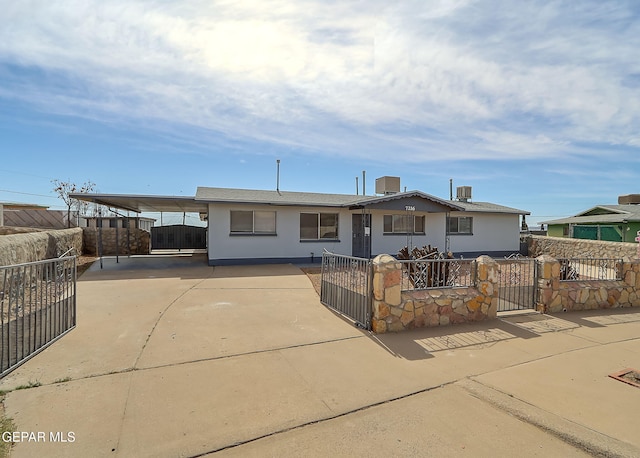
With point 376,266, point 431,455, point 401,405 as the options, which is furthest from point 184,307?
point 431,455

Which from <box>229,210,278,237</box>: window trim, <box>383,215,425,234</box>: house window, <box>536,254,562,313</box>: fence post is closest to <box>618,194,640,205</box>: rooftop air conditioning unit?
<box>383,215,425,234</box>: house window

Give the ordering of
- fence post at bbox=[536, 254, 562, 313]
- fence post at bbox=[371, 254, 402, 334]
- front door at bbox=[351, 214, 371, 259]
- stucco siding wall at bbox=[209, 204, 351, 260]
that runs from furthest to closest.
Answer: front door at bbox=[351, 214, 371, 259]
stucco siding wall at bbox=[209, 204, 351, 260]
fence post at bbox=[536, 254, 562, 313]
fence post at bbox=[371, 254, 402, 334]

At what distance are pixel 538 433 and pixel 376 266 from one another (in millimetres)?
2966

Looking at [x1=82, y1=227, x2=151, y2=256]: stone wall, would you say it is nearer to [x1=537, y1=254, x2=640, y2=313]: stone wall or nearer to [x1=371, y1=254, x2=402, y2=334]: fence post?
[x1=371, y1=254, x2=402, y2=334]: fence post

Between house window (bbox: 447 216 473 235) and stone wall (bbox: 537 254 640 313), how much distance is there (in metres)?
9.99

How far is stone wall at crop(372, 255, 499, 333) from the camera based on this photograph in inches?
215

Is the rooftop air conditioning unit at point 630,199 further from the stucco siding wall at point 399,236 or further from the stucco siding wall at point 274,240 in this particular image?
the stucco siding wall at point 274,240

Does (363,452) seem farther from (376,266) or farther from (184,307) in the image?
(184,307)

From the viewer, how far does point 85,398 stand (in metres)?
3.34

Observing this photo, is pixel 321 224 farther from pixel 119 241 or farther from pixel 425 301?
pixel 119 241

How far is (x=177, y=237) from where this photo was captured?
2209cm

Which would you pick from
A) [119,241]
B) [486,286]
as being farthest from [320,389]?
[119,241]

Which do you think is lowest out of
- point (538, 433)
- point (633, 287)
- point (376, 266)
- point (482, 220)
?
point (538, 433)

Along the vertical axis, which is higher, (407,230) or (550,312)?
(407,230)
